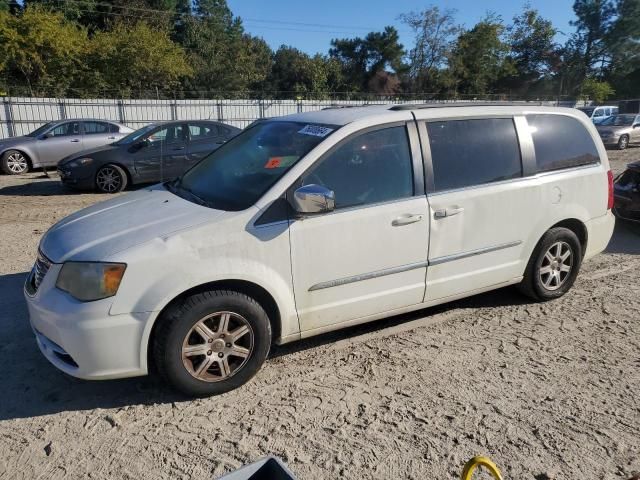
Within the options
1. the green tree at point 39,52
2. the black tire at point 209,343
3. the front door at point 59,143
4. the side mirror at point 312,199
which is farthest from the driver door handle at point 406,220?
the green tree at point 39,52

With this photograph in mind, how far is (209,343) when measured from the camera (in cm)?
313

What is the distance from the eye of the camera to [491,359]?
12.1ft

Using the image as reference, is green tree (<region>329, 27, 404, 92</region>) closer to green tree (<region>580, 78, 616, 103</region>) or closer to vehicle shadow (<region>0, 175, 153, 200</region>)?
green tree (<region>580, 78, 616, 103</region>)

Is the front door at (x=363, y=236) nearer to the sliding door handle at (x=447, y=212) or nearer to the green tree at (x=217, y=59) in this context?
the sliding door handle at (x=447, y=212)

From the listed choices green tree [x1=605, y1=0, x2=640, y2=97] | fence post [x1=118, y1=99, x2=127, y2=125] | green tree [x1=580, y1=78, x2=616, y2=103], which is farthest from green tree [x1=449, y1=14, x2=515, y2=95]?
fence post [x1=118, y1=99, x2=127, y2=125]

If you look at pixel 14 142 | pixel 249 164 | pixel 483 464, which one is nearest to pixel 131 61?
pixel 14 142

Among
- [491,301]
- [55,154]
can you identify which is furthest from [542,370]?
[55,154]

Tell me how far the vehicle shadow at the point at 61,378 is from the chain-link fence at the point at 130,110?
14.1 metres

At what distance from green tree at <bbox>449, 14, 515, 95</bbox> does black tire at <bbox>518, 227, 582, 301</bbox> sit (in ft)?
161

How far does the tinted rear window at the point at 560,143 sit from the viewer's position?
4.38 m

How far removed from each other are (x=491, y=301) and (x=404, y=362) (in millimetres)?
1535

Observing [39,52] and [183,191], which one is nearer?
[183,191]

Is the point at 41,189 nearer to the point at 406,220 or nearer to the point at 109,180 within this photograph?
the point at 109,180

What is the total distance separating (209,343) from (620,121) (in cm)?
2268
